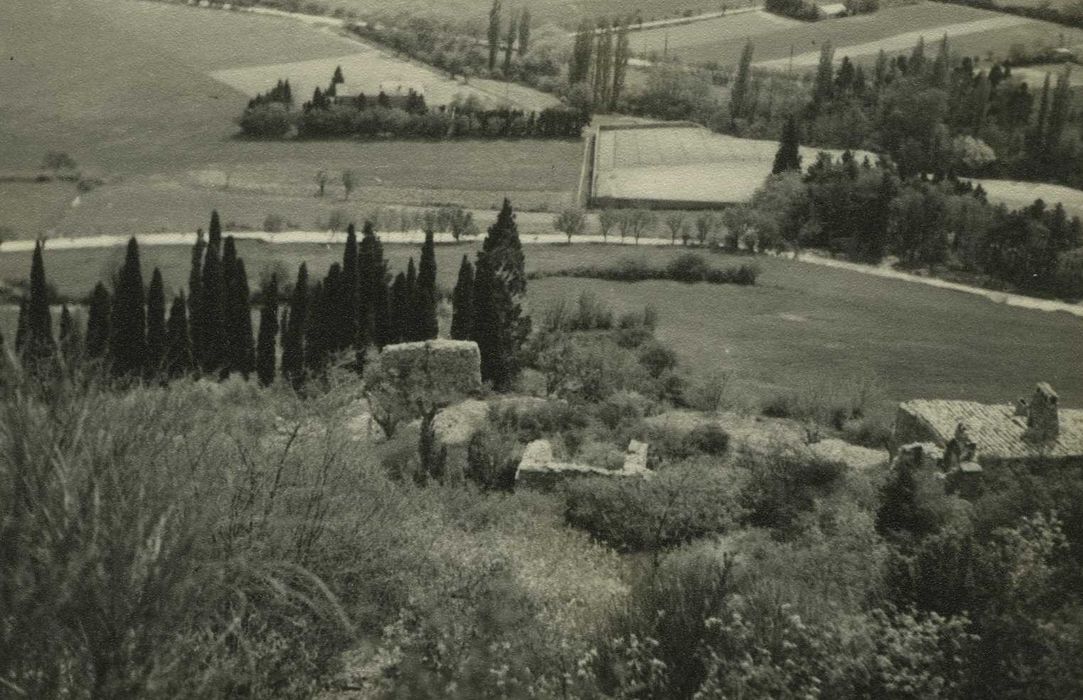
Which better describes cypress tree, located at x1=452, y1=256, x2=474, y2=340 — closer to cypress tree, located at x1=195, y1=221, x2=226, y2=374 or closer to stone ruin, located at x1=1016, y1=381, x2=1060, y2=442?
cypress tree, located at x1=195, y1=221, x2=226, y2=374

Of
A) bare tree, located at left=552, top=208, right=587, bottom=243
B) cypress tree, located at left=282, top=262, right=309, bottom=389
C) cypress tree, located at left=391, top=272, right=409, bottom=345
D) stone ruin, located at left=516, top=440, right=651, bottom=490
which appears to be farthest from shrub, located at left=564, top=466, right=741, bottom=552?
bare tree, located at left=552, top=208, right=587, bottom=243

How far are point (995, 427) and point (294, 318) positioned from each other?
2636 cm

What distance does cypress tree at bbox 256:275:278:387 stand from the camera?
44.4m

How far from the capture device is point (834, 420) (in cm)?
4272

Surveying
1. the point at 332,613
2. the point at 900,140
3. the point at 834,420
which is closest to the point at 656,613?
the point at 332,613

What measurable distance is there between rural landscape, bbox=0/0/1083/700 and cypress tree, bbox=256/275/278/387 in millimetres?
157

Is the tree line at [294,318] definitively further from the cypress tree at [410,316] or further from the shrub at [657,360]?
the shrub at [657,360]

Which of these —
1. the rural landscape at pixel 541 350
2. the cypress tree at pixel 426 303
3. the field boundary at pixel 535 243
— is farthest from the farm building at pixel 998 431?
the field boundary at pixel 535 243

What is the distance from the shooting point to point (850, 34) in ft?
408

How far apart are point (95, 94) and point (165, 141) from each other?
9572 millimetres

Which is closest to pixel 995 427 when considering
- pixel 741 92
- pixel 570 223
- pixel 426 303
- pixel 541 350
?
pixel 541 350

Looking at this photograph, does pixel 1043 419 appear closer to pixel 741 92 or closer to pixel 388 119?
pixel 388 119

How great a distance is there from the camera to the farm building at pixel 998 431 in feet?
98.0

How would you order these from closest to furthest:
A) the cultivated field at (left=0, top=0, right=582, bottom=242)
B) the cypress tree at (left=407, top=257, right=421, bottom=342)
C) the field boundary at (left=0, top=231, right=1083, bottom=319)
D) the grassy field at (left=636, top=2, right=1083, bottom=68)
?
the cypress tree at (left=407, top=257, right=421, bottom=342), the field boundary at (left=0, top=231, right=1083, bottom=319), the cultivated field at (left=0, top=0, right=582, bottom=242), the grassy field at (left=636, top=2, right=1083, bottom=68)
